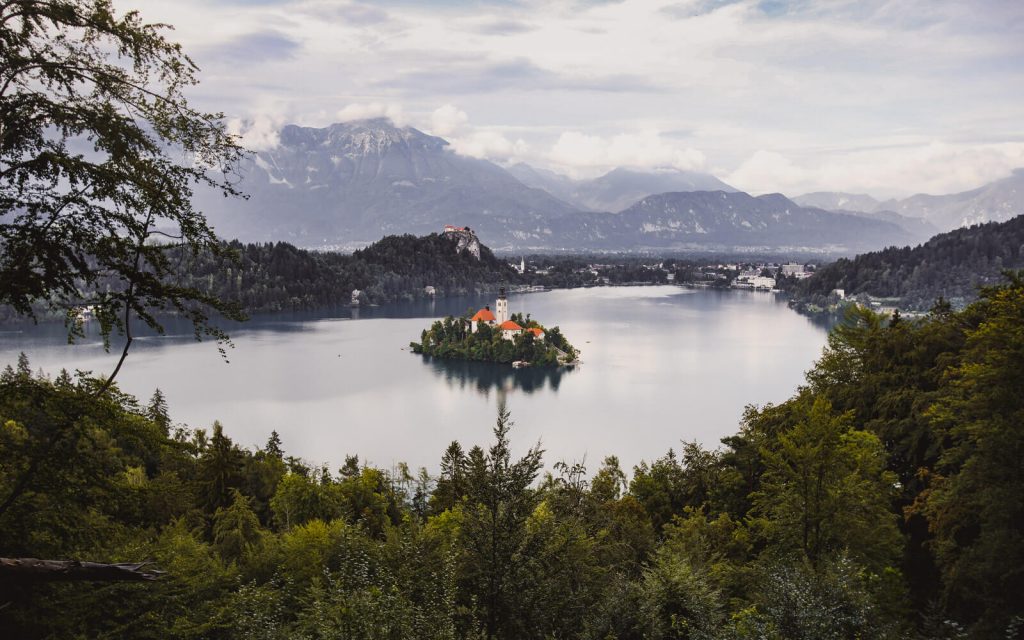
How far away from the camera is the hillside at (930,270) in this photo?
7475 cm

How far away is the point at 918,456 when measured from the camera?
532 inches

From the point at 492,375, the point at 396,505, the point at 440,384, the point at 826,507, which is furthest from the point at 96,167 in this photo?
the point at 492,375

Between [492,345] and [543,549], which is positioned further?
[492,345]

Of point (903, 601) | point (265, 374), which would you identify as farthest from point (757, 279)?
point (903, 601)

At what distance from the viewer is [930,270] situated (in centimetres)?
8125

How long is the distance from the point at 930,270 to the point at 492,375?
62.9m

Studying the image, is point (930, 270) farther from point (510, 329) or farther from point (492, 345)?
point (492, 345)

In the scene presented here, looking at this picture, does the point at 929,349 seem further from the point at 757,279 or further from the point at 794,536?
the point at 757,279

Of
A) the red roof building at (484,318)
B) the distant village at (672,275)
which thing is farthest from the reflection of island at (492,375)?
the distant village at (672,275)

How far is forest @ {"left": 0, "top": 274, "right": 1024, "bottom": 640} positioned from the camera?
524 cm

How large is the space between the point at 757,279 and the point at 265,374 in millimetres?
101517

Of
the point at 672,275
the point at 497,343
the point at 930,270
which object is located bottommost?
the point at 497,343

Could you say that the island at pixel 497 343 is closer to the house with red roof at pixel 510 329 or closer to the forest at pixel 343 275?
the house with red roof at pixel 510 329

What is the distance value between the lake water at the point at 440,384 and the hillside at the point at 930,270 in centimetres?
1931
